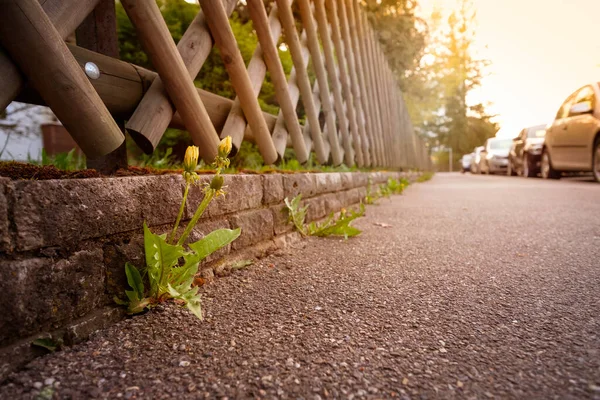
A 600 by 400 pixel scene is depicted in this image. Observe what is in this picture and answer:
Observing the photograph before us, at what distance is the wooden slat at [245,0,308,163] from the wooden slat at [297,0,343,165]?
58 cm

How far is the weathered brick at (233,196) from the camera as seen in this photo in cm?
145

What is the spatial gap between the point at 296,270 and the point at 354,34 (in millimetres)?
3683

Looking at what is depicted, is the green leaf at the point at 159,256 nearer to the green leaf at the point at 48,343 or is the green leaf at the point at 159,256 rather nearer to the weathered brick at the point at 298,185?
the green leaf at the point at 48,343

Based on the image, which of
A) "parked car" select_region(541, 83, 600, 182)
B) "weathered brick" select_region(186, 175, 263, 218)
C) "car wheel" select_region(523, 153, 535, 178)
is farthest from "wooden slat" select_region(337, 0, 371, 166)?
"car wheel" select_region(523, 153, 535, 178)

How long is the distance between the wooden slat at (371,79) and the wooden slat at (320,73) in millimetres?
1819

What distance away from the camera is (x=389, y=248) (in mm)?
2152

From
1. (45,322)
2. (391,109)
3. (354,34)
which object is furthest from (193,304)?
(391,109)

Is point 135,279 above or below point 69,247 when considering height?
below

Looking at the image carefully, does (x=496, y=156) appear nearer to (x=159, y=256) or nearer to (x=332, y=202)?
(x=332, y=202)

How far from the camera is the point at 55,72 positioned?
0.98 meters

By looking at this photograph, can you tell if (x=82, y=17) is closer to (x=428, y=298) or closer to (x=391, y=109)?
(x=428, y=298)

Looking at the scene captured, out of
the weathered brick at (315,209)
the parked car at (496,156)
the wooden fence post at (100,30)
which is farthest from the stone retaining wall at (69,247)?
the parked car at (496,156)

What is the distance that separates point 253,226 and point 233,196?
230 mm

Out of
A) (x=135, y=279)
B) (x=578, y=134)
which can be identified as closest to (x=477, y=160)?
(x=578, y=134)
